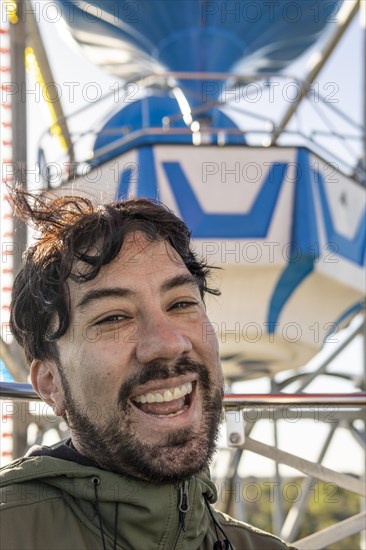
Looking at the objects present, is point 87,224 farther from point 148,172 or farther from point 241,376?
point 241,376

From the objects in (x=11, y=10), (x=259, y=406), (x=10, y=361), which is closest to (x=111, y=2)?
(x=11, y=10)

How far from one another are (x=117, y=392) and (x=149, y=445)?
0.13m

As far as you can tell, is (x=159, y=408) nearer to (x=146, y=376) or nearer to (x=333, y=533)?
(x=146, y=376)

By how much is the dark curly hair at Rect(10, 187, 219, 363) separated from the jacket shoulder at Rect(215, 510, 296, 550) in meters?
0.55

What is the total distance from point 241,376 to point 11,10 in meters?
3.93

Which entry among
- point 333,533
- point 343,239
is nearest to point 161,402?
point 333,533

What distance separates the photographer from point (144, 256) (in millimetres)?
2182

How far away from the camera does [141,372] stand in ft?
6.55

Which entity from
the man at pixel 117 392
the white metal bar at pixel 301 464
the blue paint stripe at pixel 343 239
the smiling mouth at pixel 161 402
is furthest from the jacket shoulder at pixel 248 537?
the blue paint stripe at pixel 343 239

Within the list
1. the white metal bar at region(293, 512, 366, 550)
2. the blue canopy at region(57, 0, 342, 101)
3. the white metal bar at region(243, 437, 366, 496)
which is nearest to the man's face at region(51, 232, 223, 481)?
the white metal bar at region(243, 437, 366, 496)

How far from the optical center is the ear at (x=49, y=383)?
85.0 inches

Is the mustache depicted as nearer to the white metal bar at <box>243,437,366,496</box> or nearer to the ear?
the ear

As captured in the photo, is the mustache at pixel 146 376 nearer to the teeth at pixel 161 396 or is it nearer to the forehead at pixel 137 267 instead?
the teeth at pixel 161 396

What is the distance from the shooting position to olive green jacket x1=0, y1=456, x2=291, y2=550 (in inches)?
75.7
